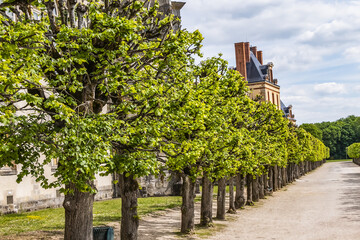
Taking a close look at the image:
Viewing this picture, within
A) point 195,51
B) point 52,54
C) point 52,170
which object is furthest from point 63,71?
point 52,170

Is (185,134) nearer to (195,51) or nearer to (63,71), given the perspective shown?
(195,51)

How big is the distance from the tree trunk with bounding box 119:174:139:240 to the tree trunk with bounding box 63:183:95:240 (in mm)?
3183

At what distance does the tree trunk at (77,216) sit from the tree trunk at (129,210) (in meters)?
3.18

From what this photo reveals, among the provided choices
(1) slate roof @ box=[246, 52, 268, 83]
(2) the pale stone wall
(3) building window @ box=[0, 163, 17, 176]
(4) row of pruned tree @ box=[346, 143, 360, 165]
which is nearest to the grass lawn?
(2) the pale stone wall

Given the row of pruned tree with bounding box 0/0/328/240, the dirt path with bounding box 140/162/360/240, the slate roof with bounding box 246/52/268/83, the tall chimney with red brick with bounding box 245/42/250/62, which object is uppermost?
the tall chimney with red brick with bounding box 245/42/250/62

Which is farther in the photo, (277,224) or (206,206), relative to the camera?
(277,224)

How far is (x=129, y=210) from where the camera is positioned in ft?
46.3

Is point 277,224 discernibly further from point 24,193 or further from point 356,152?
point 356,152

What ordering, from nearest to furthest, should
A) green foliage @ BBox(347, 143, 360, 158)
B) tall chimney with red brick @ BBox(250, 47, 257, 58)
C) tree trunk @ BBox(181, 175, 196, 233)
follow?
tree trunk @ BBox(181, 175, 196, 233) → tall chimney with red brick @ BBox(250, 47, 257, 58) → green foliage @ BBox(347, 143, 360, 158)

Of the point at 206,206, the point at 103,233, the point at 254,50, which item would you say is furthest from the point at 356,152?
the point at 103,233

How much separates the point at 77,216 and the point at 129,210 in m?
3.50

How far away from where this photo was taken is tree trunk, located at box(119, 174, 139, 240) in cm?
1402

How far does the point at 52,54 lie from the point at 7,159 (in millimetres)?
2970

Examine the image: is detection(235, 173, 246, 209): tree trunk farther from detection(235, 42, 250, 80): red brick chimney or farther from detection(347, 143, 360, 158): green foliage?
detection(347, 143, 360, 158): green foliage
